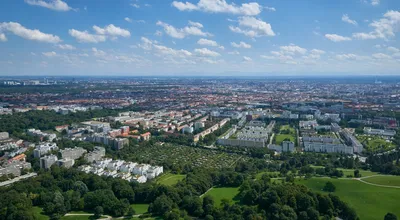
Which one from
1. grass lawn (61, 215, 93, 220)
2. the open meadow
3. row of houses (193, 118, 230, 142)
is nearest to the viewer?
grass lawn (61, 215, 93, 220)

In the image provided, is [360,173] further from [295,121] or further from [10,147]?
[10,147]

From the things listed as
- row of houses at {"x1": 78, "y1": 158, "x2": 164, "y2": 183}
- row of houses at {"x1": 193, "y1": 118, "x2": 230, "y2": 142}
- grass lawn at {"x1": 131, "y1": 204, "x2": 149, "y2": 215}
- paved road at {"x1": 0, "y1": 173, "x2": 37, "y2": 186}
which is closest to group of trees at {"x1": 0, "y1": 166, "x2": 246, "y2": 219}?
grass lawn at {"x1": 131, "y1": 204, "x2": 149, "y2": 215}

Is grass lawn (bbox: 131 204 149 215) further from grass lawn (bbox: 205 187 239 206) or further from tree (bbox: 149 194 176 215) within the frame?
grass lawn (bbox: 205 187 239 206)

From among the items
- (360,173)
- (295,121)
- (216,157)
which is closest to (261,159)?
(216,157)

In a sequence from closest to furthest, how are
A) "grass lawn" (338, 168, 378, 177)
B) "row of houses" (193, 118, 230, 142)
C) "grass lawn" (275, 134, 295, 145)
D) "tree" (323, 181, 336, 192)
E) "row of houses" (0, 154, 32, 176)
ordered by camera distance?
"tree" (323, 181, 336, 192) < "grass lawn" (338, 168, 378, 177) < "row of houses" (0, 154, 32, 176) < "grass lawn" (275, 134, 295, 145) < "row of houses" (193, 118, 230, 142)

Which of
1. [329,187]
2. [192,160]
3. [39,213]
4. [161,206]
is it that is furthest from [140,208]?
[329,187]
